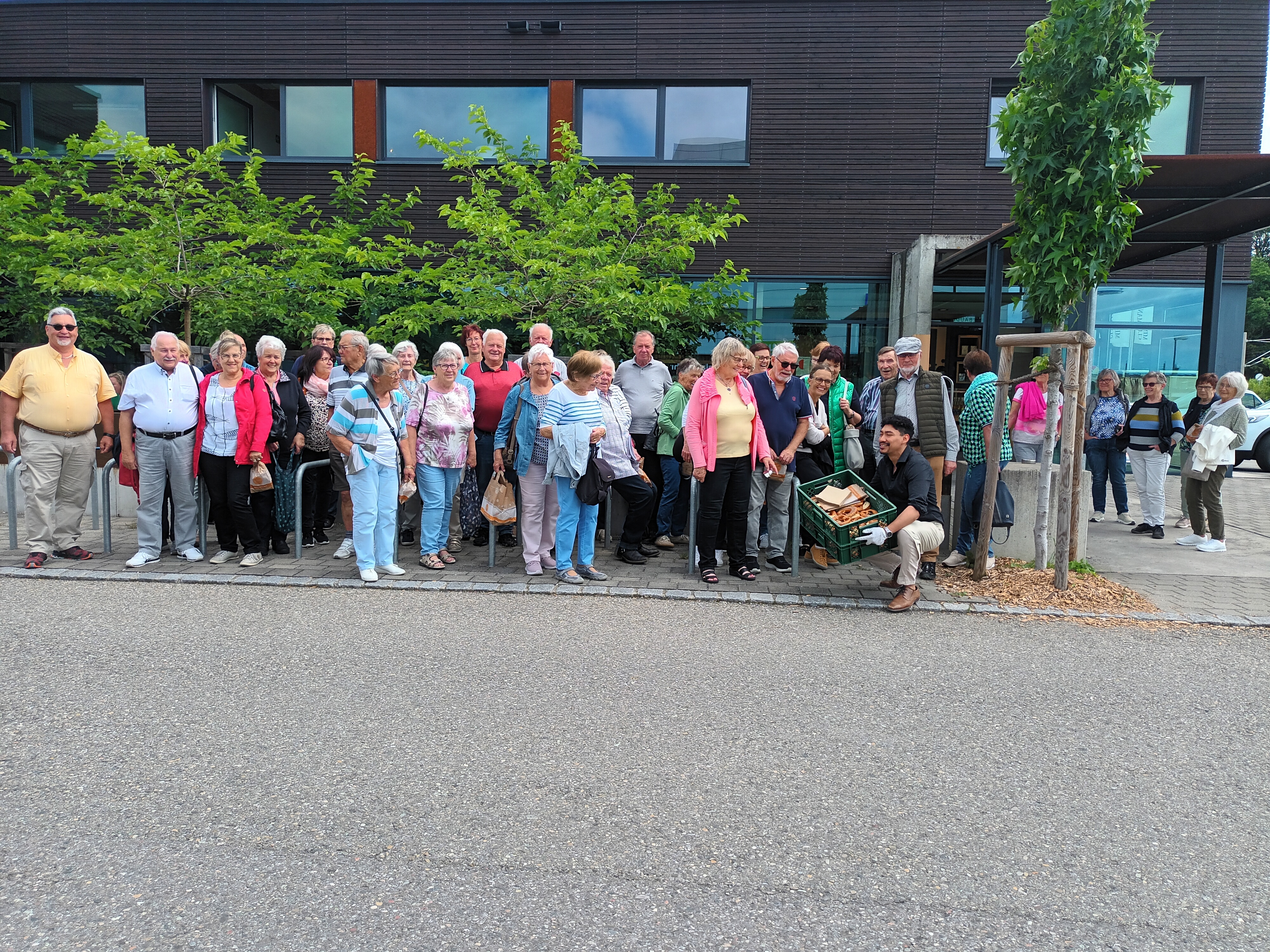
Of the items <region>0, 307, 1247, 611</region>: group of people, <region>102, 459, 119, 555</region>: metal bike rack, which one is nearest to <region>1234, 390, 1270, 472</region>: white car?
<region>0, 307, 1247, 611</region>: group of people

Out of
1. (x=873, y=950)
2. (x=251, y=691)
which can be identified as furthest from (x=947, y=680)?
(x=251, y=691)

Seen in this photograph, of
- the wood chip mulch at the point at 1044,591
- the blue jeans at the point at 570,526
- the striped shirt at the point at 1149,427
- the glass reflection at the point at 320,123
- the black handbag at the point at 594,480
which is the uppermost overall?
the glass reflection at the point at 320,123

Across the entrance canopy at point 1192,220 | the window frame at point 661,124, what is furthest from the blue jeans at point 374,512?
the window frame at point 661,124

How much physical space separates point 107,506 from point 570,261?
233 inches

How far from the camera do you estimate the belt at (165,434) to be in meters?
7.48

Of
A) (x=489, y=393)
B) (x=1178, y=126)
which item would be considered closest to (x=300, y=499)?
(x=489, y=393)

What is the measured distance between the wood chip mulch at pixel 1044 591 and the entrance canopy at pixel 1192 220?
2.76 m

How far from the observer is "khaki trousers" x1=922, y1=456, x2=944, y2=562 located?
24.3 ft

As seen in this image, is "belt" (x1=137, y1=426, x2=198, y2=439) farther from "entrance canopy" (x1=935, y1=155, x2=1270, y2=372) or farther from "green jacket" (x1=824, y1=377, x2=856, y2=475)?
"entrance canopy" (x1=935, y1=155, x2=1270, y2=372)

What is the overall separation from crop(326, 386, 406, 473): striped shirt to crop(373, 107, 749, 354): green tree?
170 inches

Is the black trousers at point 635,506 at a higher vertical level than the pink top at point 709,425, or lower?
lower

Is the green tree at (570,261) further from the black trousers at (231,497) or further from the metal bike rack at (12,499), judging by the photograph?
the metal bike rack at (12,499)

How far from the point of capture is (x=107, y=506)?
7.70 metres

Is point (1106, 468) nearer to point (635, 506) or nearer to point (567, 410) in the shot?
point (635, 506)
